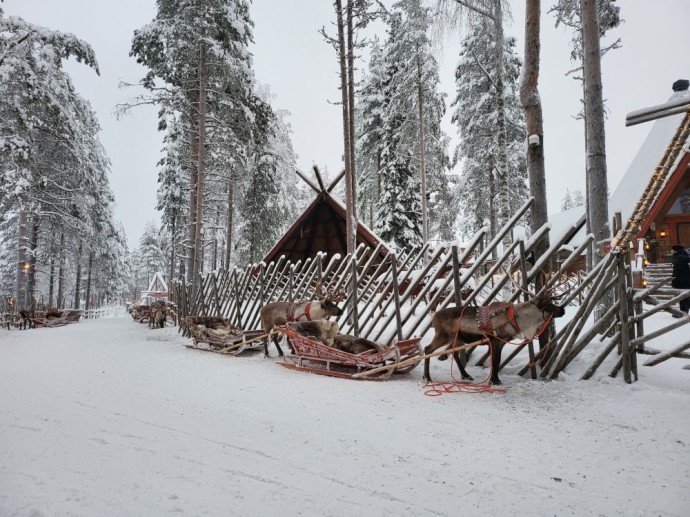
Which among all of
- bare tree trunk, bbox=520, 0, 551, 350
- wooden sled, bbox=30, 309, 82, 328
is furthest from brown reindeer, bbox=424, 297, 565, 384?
wooden sled, bbox=30, 309, 82, 328

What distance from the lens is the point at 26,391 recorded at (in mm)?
4996

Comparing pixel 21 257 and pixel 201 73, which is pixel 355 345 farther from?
pixel 21 257

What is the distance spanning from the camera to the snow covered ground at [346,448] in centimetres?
234

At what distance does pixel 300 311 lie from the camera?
295 inches

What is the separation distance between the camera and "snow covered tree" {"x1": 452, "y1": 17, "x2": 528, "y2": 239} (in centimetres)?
1778

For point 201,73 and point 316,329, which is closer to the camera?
point 316,329

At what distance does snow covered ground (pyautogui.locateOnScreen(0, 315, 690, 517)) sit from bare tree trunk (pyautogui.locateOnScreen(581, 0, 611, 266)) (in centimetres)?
220

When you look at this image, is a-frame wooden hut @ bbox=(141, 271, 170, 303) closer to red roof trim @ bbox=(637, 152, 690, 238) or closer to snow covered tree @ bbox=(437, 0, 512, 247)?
snow covered tree @ bbox=(437, 0, 512, 247)

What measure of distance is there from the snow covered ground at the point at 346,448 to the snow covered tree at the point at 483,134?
14.1 m

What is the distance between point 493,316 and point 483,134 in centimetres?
1605

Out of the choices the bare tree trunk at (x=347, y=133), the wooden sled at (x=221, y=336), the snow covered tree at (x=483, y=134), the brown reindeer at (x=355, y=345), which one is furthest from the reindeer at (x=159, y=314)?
the snow covered tree at (x=483, y=134)

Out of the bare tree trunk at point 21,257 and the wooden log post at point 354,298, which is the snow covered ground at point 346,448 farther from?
the bare tree trunk at point 21,257

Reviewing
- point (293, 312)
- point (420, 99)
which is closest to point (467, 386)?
point (293, 312)

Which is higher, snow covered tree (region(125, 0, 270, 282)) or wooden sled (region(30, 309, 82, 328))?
snow covered tree (region(125, 0, 270, 282))
